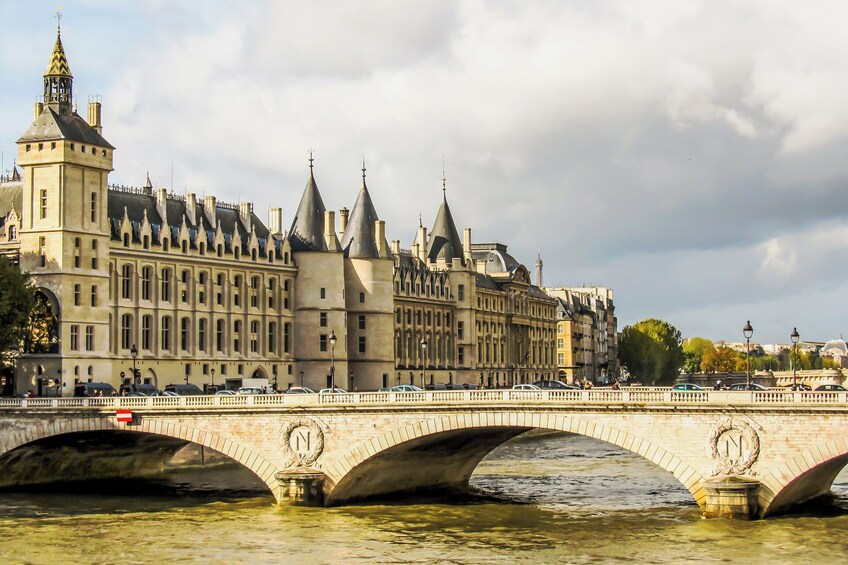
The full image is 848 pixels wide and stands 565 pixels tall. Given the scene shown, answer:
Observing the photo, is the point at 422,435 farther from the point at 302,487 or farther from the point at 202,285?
the point at 202,285

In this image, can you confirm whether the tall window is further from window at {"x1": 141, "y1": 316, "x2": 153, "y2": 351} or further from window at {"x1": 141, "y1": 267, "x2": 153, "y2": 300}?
window at {"x1": 141, "y1": 267, "x2": 153, "y2": 300}

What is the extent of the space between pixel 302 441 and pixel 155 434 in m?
8.75

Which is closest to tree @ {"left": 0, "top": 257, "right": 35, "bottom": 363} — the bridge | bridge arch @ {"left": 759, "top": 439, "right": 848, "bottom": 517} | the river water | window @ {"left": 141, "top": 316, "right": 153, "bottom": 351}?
the bridge

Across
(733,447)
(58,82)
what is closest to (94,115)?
(58,82)

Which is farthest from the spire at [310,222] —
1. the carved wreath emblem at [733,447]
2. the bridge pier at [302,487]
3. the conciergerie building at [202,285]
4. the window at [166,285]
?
the carved wreath emblem at [733,447]

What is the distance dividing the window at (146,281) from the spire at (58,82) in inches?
574

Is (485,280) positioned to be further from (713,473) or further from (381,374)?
(713,473)

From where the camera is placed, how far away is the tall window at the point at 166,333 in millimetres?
109250

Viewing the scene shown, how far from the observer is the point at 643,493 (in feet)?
224

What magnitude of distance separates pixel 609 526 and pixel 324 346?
227 ft

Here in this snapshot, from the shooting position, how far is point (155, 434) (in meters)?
69.5

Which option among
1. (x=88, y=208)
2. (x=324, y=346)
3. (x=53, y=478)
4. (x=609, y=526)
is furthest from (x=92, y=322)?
(x=609, y=526)

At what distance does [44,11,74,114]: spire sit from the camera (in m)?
98.5

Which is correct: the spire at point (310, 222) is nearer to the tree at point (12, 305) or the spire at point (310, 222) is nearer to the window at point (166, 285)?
the window at point (166, 285)
